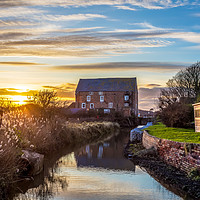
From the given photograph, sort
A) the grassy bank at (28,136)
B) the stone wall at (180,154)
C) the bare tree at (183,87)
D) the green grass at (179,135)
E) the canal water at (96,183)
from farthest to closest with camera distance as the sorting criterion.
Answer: the bare tree at (183,87) → the green grass at (179,135) → the stone wall at (180,154) → the grassy bank at (28,136) → the canal water at (96,183)

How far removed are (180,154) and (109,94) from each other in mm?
55622

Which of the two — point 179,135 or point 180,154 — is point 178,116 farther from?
point 180,154

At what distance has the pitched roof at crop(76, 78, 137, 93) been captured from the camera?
225ft

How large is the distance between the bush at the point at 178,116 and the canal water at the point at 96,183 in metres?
11.6

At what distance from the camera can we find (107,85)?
230ft

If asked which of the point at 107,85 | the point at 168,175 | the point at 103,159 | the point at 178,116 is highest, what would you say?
the point at 107,85

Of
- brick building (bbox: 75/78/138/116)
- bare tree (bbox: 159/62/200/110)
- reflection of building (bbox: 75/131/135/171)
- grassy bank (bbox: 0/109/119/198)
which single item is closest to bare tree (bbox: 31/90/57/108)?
grassy bank (bbox: 0/109/119/198)

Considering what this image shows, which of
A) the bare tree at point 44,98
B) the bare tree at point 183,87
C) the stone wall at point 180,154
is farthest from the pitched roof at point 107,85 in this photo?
the stone wall at point 180,154

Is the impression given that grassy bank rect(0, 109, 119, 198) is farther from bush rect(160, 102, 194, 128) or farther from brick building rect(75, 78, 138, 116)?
brick building rect(75, 78, 138, 116)

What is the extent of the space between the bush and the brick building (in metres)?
38.0

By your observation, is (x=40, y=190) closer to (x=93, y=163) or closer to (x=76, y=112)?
(x=93, y=163)

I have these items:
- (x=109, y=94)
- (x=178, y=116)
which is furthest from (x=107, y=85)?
(x=178, y=116)

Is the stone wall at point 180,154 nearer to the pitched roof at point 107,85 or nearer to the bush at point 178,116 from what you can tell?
the bush at point 178,116

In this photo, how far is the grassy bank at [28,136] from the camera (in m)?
10.3
